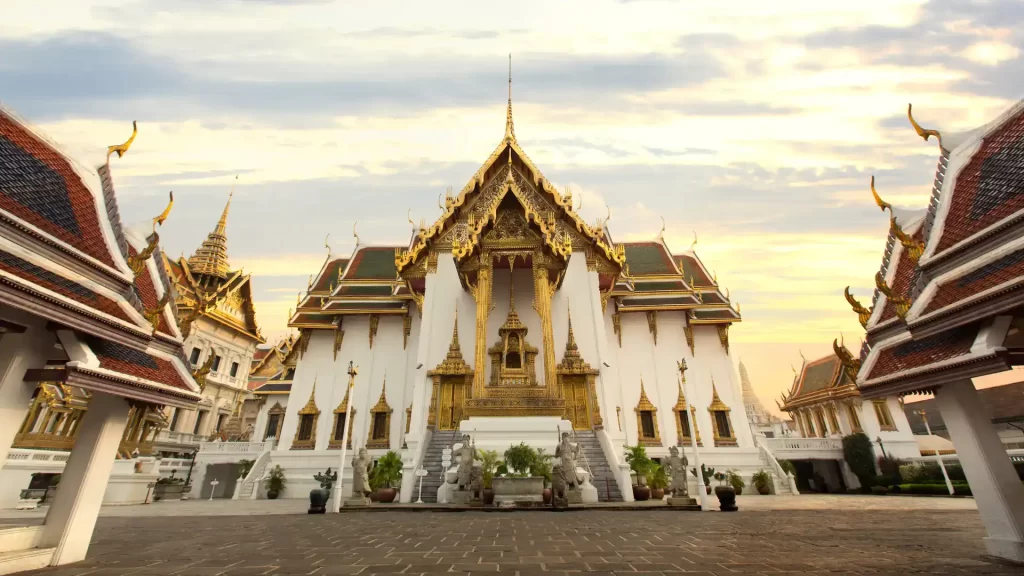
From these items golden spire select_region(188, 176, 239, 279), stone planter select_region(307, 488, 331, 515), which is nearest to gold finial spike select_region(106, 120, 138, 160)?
stone planter select_region(307, 488, 331, 515)

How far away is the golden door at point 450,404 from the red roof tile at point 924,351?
399 inches

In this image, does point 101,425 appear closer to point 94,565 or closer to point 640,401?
point 94,565

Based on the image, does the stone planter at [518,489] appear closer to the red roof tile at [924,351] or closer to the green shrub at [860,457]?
the red roof tile at [924,351]

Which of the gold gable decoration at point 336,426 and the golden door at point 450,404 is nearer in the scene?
the golden door at point 450,404

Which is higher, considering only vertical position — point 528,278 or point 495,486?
point 528,278

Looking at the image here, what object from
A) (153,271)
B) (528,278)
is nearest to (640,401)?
(528,278)

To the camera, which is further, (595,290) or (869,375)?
(595,290)

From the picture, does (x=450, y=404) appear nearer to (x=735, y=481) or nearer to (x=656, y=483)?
(x=656, y=483)

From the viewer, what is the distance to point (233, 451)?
56.3 ft

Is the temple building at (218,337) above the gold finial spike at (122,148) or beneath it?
above

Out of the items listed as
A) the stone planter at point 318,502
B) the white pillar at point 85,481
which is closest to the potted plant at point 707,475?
the stone planter at point 318,502

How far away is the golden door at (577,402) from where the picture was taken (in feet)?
42.0

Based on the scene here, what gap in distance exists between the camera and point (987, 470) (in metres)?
3.77

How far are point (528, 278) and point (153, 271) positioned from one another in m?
11.3
